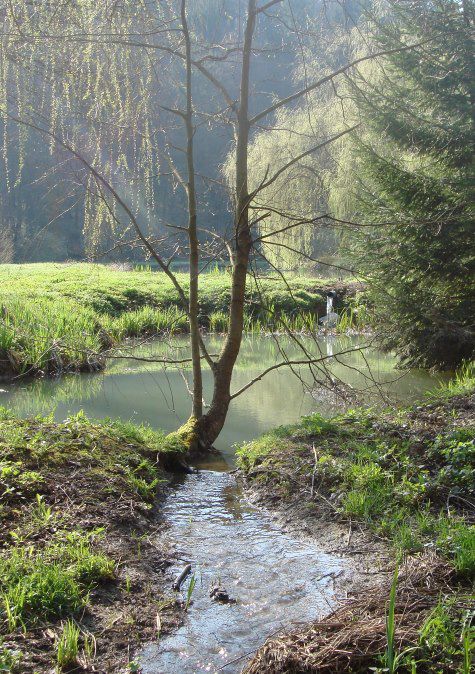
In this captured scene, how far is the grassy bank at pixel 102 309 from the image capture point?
35.1 feet

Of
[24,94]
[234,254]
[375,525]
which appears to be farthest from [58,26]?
[375,525]

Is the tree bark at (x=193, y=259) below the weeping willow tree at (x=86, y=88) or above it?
below

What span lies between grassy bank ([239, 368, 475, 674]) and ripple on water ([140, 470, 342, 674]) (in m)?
0.26

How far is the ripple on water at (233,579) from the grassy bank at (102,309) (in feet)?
18.6

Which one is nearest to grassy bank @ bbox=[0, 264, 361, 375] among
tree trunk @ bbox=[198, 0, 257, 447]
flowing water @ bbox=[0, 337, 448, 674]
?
flowing water @ bbox=[0, 337, 448, 674]

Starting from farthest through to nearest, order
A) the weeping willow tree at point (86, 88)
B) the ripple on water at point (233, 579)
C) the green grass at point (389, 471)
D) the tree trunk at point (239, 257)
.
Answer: the tree trunk at point (239, 257)
the weeping willow tree at point (86, 88)
the green grass at point (389, 471)
the ripple on water at point (233, 579)

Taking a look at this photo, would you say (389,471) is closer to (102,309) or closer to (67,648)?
(67,648)

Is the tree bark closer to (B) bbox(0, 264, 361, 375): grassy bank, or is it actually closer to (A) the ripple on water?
(A) the ripple on water

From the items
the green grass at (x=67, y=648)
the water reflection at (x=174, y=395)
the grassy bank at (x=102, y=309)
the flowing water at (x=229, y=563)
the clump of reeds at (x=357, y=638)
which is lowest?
the water reflection at (x=174, y=395)

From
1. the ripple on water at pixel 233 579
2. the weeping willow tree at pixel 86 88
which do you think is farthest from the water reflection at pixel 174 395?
the ripple on water at pixel 233 579

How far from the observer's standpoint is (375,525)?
3.82 metres

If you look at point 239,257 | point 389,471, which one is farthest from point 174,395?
point 389,471

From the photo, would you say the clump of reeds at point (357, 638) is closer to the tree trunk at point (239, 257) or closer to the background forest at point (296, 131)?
the background forest at point (296, 131)

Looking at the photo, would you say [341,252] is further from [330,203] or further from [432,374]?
[330,203]
